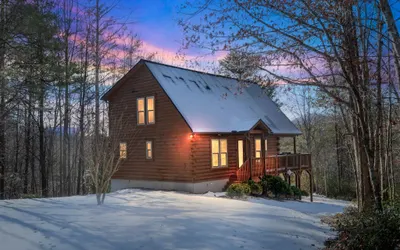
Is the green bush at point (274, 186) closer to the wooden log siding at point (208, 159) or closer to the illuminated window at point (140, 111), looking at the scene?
the wooden log siding at point (208, 159)

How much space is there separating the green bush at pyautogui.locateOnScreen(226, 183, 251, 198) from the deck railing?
149 cm

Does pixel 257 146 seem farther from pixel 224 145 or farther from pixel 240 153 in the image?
pixel 224 145

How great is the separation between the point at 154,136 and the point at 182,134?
204 cm

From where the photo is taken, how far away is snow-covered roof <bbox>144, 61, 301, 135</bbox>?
15.9 metres

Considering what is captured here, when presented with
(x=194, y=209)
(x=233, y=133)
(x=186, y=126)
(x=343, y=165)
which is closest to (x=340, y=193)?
(x=343, y=165)

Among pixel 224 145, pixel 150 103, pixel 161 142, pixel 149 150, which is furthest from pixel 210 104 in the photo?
pixel 149 150

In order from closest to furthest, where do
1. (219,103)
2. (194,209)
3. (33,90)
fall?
(194,209) → (33,90) → (219,103)

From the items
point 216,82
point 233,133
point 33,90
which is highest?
point 216,82

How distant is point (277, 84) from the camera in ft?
22.8

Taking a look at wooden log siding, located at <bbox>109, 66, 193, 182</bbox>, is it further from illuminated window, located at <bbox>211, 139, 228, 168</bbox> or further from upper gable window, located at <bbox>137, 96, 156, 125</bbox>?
illuminated window, located at <bbox>211, 139, 228, 168</bbox>

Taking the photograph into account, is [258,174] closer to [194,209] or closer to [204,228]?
[194,209]

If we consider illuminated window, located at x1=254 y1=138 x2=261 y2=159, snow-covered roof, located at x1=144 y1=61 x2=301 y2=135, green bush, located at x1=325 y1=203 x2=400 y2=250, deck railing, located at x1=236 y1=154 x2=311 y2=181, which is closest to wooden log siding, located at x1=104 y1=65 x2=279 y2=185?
snow-covered roof, located at x1=144 y1=61 x2=301 y2=135

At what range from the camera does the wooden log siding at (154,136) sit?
611 inches

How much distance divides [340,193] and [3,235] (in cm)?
2559
